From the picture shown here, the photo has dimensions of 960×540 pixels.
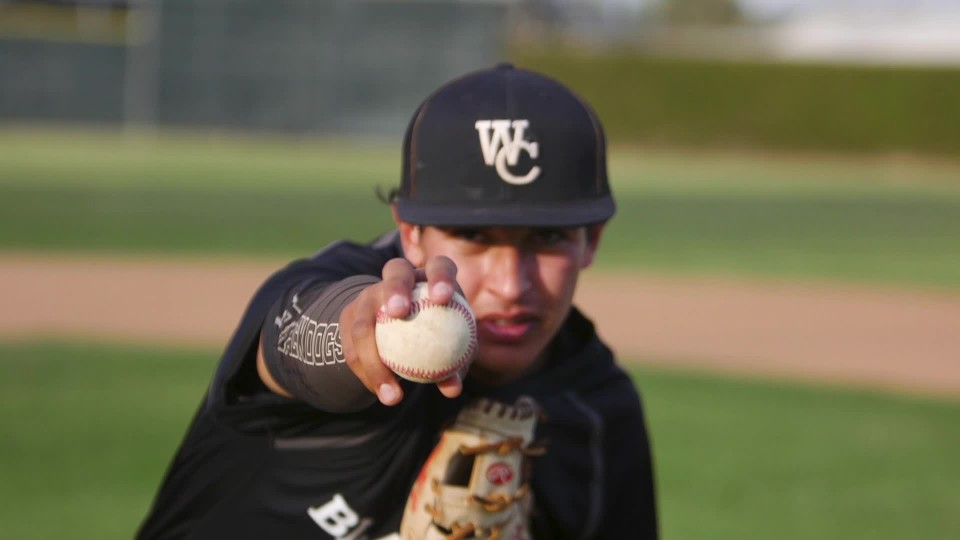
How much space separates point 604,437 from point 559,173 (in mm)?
652

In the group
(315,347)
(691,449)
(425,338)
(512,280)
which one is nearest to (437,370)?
(425,338)

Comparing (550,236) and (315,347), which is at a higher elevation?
(550,236)

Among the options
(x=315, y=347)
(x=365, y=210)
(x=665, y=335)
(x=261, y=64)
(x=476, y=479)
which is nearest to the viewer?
(x=315, y=347)

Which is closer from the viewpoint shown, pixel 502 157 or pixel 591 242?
pixel 502 157

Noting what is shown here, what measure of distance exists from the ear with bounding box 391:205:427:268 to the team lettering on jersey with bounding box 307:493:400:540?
0.46 metres

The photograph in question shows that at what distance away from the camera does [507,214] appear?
2436 mm

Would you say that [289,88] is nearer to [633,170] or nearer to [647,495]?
[633,170]

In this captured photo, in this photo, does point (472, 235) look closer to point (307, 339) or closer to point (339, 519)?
point (307, 339)

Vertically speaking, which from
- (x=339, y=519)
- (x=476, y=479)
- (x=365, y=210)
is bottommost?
(x=365, y=210)

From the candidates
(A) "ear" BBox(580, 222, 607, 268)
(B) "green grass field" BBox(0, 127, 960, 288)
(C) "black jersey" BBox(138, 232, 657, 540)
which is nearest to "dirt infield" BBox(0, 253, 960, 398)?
(B) "green grass field" BBox(0, 127, 960, 288)

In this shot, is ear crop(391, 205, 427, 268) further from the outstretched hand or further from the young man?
the outstretched hand

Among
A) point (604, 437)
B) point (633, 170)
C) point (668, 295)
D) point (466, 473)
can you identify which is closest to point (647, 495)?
point (604, 437)

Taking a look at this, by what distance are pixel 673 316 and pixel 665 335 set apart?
2.47ft

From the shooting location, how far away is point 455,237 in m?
2.49
